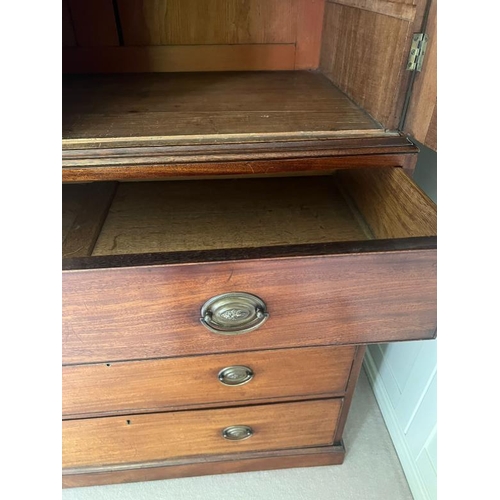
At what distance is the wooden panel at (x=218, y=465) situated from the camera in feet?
2.86

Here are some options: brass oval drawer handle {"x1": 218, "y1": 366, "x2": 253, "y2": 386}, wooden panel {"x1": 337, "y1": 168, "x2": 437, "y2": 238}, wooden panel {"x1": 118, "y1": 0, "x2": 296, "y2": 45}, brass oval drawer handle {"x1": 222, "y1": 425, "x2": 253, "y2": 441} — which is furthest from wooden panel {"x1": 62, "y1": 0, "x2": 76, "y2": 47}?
brass oval drawer handle {"x1": 222, "y1": 425, "x2": 253, "y2": 441}

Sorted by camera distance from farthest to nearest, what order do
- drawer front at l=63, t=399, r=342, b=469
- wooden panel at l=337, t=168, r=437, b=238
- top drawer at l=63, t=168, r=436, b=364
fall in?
1. drawer front at l=63, t=399, r=342, b=469
2. wooden panel at l=337, t=168, r=437, b=238
3. top drawer at l=63, t=168, r=436, b=364

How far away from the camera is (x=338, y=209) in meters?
0.80

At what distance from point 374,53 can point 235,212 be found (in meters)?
0.35

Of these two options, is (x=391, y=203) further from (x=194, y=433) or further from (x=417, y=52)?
(x=194, y=433)

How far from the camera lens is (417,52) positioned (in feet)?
1.81

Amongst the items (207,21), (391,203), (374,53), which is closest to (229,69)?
(207,21)

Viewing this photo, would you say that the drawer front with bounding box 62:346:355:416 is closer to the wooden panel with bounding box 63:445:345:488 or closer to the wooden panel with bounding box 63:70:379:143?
the wooden panel with bounding box 63:445:345:488

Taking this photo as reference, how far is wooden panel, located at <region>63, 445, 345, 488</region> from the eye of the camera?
0.87 m

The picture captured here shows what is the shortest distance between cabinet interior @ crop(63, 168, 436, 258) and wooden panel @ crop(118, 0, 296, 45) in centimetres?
31
